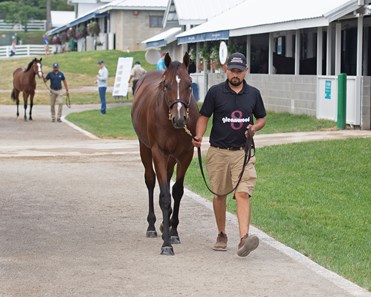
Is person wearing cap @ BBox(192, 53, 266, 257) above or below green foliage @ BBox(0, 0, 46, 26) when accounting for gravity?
below

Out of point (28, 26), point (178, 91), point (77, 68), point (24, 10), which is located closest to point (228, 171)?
point (178, 91)

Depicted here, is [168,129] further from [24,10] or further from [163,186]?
[24,10]

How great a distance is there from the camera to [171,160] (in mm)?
10922

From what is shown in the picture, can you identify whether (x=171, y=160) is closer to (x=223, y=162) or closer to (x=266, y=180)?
(x=223, y=162)

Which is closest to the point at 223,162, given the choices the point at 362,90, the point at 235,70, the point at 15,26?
the point at 235,70

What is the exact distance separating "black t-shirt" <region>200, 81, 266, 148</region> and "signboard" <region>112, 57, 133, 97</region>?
116 feet

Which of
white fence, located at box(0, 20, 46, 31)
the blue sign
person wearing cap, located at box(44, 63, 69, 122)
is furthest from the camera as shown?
white fence, located at box(0, 20, 46, 31)

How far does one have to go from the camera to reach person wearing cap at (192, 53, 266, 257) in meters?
9.61

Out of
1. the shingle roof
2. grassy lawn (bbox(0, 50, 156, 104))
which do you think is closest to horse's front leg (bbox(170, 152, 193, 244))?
the shingle roof

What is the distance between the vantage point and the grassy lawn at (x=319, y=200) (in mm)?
9938

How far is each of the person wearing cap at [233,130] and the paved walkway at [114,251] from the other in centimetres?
61

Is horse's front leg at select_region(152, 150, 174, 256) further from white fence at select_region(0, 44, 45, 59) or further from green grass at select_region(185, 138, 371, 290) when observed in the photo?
white fence at select_region(0, 44, 45, 59)

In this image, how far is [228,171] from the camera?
9875 millimetres

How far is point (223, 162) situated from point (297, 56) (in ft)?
62.5
